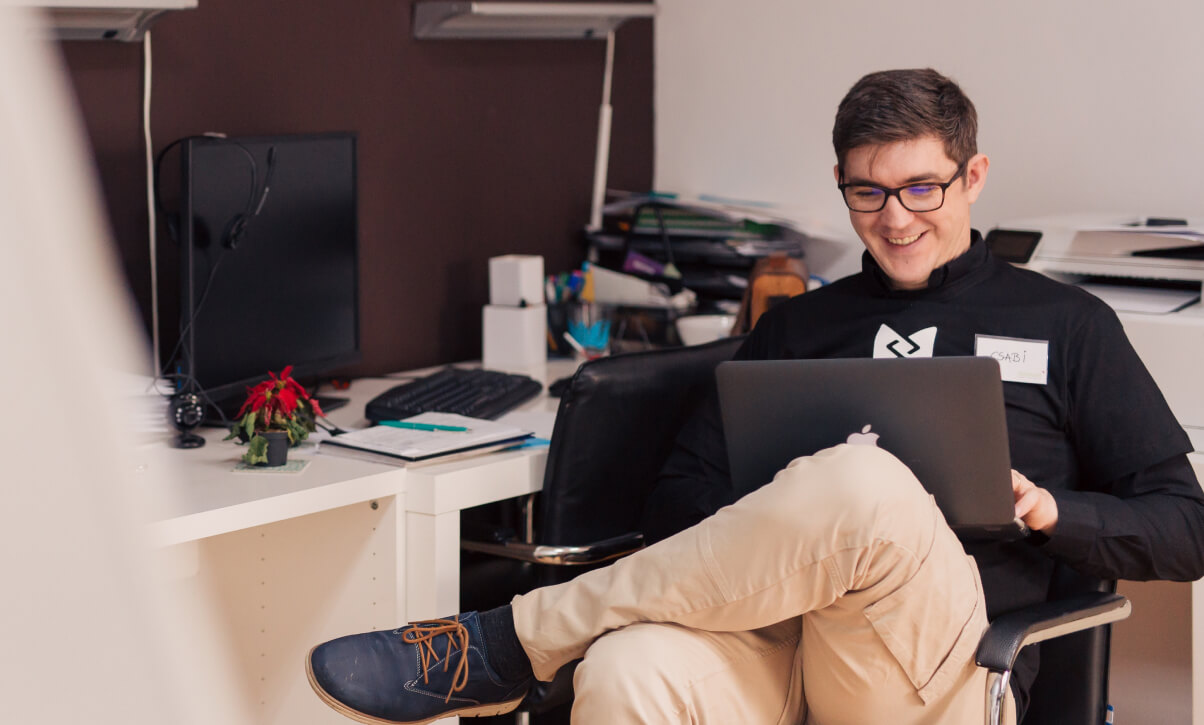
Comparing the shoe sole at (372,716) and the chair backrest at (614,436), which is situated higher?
the chair backrest at (614,436)

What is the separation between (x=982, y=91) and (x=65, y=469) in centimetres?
259

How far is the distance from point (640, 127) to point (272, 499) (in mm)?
1822

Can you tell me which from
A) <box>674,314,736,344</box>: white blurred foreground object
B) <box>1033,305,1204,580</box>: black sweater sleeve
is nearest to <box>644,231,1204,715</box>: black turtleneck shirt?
<box>1033,305,1204,580</box>: black sweater sleeve

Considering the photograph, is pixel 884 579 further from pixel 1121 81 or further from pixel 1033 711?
pixel 1121 81

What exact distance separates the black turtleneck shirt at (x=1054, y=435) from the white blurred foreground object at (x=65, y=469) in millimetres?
1333

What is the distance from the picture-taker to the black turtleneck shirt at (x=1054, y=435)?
1.49m

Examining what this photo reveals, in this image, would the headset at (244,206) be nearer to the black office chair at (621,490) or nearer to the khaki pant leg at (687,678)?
the black office chair at (621,490)

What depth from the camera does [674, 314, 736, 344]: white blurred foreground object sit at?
246cm

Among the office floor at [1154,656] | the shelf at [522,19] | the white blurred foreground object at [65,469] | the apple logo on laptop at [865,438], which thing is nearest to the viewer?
the white blurred foreground object at [65,469]

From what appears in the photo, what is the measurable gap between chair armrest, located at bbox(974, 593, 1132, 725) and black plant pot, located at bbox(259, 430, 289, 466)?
977 millimetres

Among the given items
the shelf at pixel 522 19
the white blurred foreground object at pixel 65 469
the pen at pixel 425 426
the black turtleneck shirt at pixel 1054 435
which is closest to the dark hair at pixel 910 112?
the black turtleneck shirt at pixel 1054 435

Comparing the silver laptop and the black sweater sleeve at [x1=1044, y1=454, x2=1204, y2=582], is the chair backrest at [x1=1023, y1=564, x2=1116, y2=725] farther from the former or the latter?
the silver laptop

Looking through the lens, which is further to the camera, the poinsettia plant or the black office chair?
the poinsettia plant

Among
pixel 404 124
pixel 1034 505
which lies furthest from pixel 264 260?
pixel 1034 505
